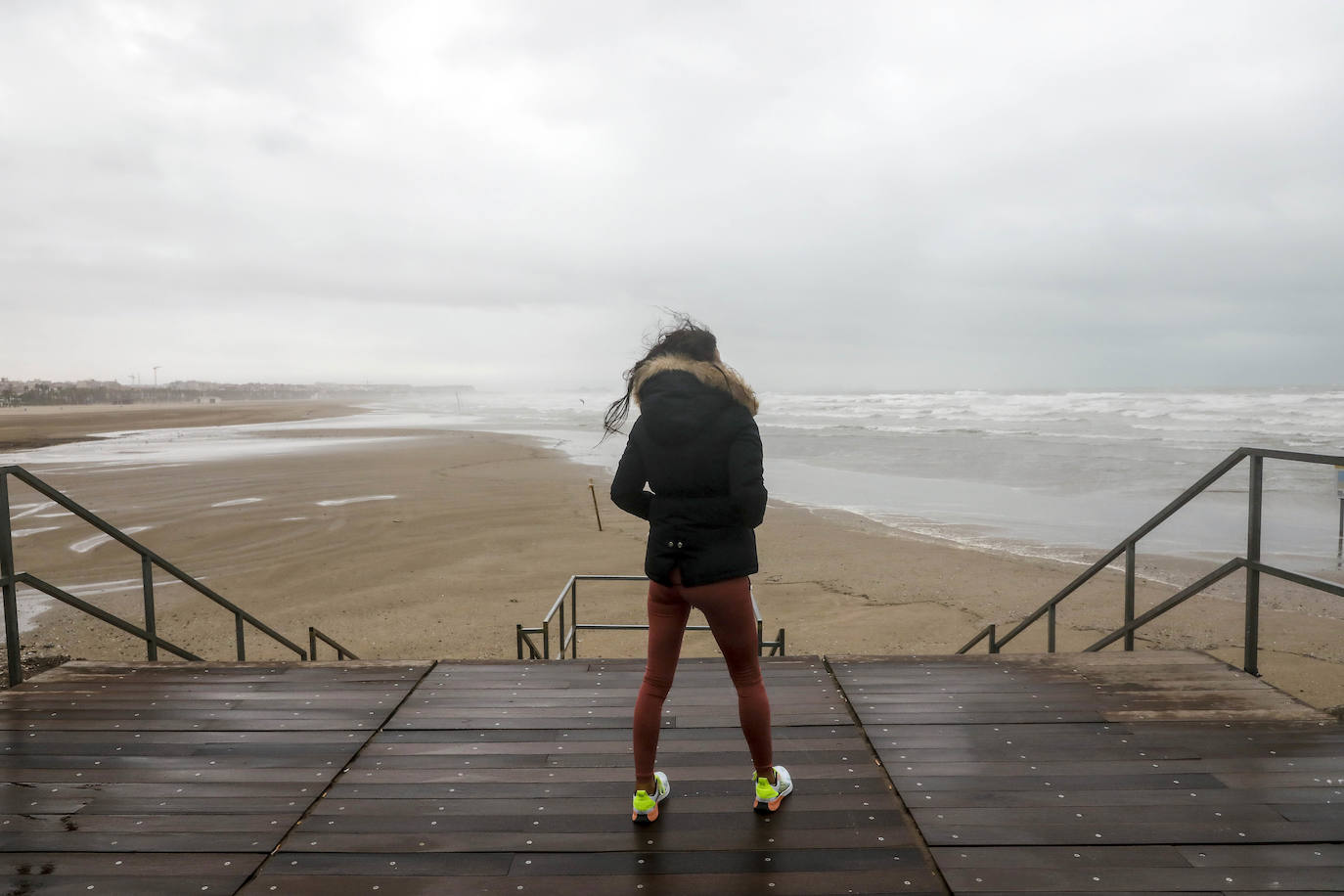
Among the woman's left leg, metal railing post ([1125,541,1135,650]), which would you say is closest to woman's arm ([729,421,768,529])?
the woman's left leg

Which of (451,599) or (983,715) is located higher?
(983,715)

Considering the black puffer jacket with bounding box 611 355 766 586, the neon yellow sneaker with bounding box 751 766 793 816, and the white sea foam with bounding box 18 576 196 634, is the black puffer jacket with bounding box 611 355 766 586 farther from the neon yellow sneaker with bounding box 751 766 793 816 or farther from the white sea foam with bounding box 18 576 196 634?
the white sea foam with bounding box 18 576 196 634

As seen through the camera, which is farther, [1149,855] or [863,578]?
[863,578]

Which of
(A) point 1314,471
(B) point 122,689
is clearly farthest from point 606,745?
(A) point 1314,471

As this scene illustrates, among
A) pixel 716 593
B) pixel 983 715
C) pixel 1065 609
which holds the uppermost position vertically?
pixel 716 593

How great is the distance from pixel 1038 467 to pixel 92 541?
23764 millimetres

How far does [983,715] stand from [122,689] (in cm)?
467

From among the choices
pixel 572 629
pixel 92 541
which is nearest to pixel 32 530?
pixel 92 541

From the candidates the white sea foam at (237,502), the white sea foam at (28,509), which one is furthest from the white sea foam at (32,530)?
the white sea foam at (237,502)

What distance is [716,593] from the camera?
104 inches

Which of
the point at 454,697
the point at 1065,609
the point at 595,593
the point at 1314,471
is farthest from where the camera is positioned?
the point at 1314,471

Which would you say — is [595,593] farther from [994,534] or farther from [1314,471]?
[1314,471]

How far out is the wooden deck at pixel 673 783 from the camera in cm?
261

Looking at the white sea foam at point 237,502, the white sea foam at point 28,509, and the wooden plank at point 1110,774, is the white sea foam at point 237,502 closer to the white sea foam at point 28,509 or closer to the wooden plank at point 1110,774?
the white sea foam at point 28,509
